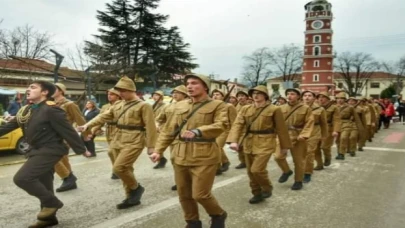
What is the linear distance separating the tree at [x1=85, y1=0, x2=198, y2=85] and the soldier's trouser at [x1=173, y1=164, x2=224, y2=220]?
37491 millimetres

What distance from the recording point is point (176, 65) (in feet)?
141

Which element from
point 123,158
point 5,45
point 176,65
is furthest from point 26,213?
point 176,65

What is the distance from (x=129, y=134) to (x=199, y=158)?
6.52ft

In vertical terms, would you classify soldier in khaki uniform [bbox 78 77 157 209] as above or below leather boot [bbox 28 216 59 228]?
above

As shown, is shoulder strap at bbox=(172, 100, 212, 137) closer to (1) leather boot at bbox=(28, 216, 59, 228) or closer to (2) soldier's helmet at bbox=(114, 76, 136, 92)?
(2) soldier's helmet at bbox=(114, 76, 136, 92)

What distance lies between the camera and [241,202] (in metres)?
6.16

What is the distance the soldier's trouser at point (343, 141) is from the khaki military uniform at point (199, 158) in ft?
25.0

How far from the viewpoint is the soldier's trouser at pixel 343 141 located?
11180 mm

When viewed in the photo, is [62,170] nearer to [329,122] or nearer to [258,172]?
[258,172]

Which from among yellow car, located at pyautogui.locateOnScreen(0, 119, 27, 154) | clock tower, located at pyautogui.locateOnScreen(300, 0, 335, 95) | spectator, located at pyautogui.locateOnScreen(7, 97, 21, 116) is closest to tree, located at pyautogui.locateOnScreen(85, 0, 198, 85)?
spectator, located at pyautogui.locateOnScreen(7, 97, 21, 116)

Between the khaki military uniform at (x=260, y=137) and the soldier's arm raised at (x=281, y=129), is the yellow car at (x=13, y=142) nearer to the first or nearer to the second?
the khaki military uniform at (x=260, y=137)

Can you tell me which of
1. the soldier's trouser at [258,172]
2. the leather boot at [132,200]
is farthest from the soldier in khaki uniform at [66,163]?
the soldier's trouser at [258,172]

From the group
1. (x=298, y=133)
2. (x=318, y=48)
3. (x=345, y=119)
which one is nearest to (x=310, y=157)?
(x=298, y=133)

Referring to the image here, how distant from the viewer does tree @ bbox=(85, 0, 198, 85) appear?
41.8 metres
